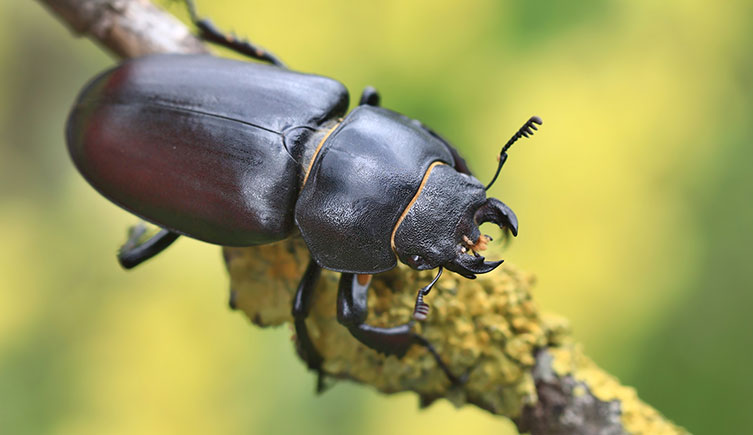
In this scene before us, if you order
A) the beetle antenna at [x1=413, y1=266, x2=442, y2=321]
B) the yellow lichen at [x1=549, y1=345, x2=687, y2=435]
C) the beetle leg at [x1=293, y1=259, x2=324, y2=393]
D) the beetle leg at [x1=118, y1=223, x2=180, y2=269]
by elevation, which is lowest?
the beetle leg at [x1=118, y1=223, x2=180, y2=269]

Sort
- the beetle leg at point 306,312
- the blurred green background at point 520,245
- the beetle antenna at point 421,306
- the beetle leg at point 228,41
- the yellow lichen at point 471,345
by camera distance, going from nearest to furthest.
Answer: the beetle antenna at point 421,306, the yellow lichen at point 471,345, the beetle leg at point 306,312, the beetle leg at point 228,41, the blurred green background at point 520,245

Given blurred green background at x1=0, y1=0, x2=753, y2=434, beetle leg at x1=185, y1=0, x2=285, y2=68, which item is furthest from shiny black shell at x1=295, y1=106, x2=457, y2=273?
blurred green background at x1=0, y1=0, x2=753, y2=434

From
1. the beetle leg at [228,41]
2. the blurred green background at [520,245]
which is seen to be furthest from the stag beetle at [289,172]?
the blurred green background at [520,245]

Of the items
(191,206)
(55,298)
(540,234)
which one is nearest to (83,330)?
(55,298)

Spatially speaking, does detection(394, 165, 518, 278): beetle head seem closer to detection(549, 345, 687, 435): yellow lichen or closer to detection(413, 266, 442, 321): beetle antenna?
detection(413, 266, 442, 321): beetle antenna

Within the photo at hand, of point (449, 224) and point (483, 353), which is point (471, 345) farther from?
point (449, 224)

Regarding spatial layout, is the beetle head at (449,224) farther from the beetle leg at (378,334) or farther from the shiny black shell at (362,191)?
the beetle leg at (378,334)
